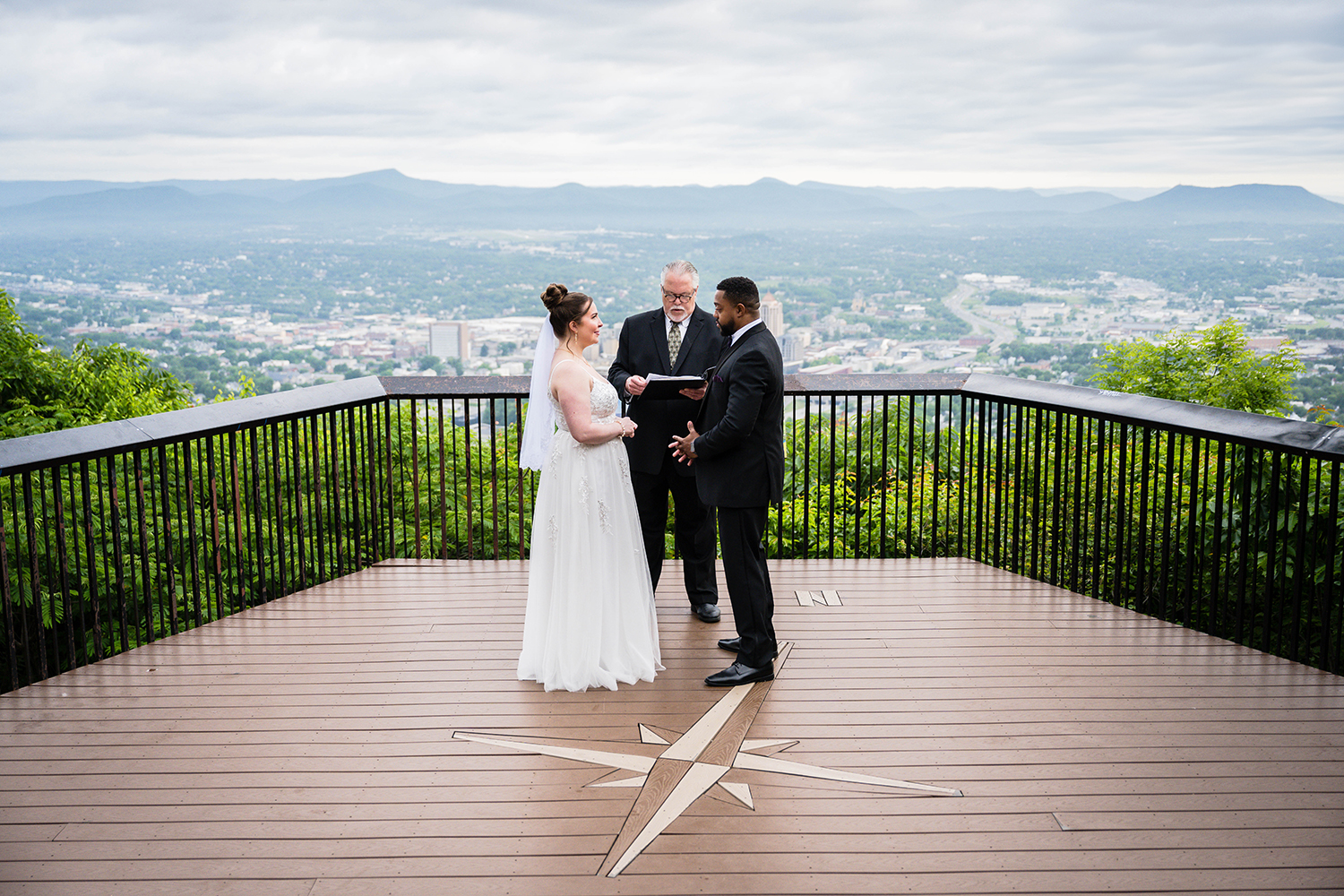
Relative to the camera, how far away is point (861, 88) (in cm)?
4106

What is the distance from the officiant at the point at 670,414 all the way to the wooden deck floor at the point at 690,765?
34cm

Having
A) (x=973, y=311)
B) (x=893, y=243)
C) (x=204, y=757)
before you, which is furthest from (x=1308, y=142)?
(x=204, y=757)

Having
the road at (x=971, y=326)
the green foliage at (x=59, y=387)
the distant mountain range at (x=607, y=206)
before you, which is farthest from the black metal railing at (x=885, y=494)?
the distant mountain range at (x=607, y=206)

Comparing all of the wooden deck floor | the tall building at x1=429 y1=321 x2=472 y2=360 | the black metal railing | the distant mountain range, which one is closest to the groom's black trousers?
the wooden deck floor

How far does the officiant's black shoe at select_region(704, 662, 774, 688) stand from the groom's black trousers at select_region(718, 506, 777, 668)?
0.03 meters

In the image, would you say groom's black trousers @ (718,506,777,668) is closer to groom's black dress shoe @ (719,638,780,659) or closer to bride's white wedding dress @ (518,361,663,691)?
groom's black dress shoe @ (719,638,780,659)

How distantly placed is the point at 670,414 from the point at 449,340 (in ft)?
59.5

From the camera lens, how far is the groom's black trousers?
152 inches

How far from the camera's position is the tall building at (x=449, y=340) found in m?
20.9

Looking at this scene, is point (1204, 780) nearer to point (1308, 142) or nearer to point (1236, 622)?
point (1236, 622)

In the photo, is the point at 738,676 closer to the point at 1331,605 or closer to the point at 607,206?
the point at 1331,605

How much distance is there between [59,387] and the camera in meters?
12.9

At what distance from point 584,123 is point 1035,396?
53.1 m

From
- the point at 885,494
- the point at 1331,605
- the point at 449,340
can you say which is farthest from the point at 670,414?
the point at 449,340
